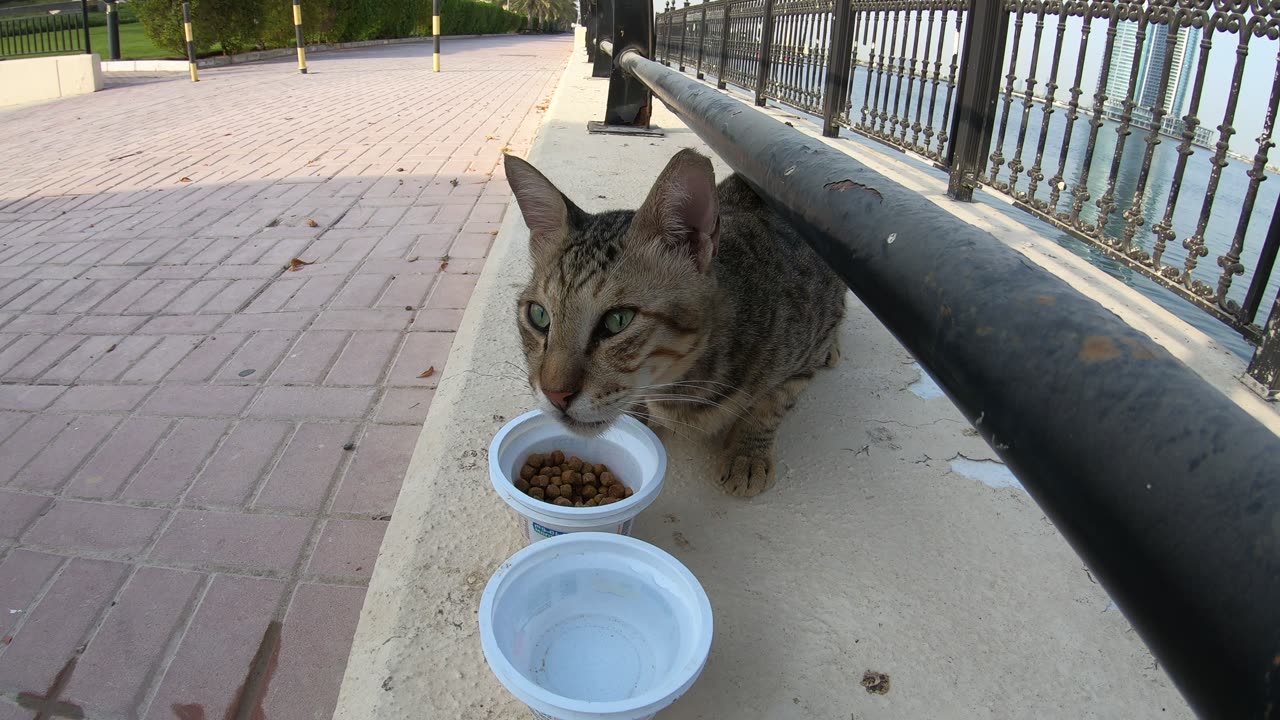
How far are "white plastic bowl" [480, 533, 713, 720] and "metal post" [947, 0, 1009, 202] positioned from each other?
3947 mm

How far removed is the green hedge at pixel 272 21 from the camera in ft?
56.0

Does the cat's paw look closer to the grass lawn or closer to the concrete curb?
the concrete curb

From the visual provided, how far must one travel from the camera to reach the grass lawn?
1917 cm

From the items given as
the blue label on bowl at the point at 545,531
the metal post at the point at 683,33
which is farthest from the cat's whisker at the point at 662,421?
the metal post at the point at 683,33

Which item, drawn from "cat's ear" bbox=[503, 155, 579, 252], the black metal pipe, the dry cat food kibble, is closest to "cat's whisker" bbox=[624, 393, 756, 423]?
the dry cat food kibble

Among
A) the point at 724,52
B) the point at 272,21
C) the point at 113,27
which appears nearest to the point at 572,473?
the point at 724,52

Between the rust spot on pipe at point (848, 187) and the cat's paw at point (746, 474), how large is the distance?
122 centimetres

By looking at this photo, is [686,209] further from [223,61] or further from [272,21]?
[272,21]

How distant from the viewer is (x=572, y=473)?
1880 millimetres

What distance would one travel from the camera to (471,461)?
2.11 meters

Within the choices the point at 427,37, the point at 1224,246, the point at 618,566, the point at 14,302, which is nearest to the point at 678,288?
the point at 618,566

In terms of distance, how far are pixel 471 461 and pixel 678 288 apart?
2.60 ft

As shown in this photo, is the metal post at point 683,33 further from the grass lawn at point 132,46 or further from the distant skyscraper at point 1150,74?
the distant skyscraper at point 1150,74

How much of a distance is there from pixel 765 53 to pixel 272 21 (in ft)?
51.3
